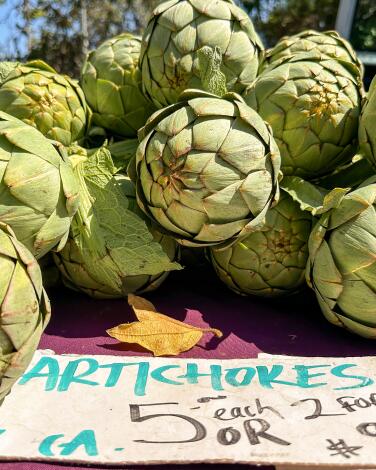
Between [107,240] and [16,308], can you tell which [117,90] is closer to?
[107,240]

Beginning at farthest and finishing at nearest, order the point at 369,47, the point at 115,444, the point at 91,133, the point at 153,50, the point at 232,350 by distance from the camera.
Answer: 1. the point at 369,47
2. the point at 91,133
3. the point at 153,50
4. the point at 232,350
5. the point at 115,444

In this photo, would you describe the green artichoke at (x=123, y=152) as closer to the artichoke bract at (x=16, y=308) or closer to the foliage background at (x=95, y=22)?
the artichoke bract at (x=16, y=308)

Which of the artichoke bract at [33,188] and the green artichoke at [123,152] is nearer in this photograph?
the artichoke bract at [33,188]

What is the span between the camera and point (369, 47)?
4.89 meters

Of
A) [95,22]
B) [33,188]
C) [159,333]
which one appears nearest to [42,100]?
[33,188]

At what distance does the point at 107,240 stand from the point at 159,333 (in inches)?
7.9

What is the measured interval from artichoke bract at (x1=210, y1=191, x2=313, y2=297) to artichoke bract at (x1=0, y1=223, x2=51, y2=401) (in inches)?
18.7

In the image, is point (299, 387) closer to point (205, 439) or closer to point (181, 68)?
point (205, 439)

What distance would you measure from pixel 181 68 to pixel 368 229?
19.0 inches

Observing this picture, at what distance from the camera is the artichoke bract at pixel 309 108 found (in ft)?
3.55

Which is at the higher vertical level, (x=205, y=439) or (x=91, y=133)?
(x=91, y=133)

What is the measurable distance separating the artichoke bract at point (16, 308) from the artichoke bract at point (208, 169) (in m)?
0.29

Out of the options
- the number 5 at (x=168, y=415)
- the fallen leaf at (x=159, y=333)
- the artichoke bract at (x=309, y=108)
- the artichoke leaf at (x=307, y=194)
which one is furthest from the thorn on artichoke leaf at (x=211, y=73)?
the number 5 at (x=168, y=415)

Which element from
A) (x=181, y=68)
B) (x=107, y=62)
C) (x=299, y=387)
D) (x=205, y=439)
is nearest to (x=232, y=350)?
(x=299, y=387)
